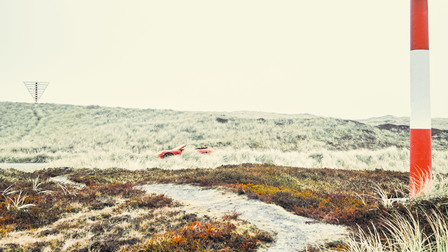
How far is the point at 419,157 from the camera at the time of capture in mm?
7164

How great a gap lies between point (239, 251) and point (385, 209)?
133 inches

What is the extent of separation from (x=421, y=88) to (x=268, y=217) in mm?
4914

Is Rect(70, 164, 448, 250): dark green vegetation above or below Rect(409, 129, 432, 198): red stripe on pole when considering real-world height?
below

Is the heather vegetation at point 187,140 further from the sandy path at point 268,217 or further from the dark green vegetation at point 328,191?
the sandy path at point 268,217

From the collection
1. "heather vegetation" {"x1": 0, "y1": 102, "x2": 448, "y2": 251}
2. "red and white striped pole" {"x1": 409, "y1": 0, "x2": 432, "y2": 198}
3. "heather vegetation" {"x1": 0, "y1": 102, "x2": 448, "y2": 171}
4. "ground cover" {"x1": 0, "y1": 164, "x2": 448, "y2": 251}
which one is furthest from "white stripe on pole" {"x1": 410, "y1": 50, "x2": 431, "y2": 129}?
"heather vegetation" {"x1": 0, "y1": 102, "x2": 448, "y2": 171}

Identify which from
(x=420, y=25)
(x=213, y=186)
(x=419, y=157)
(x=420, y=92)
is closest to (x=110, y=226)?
(x=213, y=186)

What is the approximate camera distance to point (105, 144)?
31547 millimetres

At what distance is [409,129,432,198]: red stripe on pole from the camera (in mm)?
7012

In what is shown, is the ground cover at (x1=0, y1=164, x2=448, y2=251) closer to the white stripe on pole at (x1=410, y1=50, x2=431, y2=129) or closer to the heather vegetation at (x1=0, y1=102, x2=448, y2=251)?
the heather vegetation at (x1=0, y1=102, x2=448, y2=251)

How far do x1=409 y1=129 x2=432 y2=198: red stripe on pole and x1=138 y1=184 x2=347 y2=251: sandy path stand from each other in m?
2.64

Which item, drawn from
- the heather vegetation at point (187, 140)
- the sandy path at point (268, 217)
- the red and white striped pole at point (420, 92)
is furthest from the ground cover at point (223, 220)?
the heather vegetation at point (187, 140)

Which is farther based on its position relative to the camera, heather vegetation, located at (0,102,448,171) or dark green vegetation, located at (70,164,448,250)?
heather vegetation, located at (0,102,448,171)

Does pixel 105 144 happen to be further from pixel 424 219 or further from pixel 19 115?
pixel 424 219

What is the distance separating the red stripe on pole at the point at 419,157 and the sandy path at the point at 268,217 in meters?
2.64
